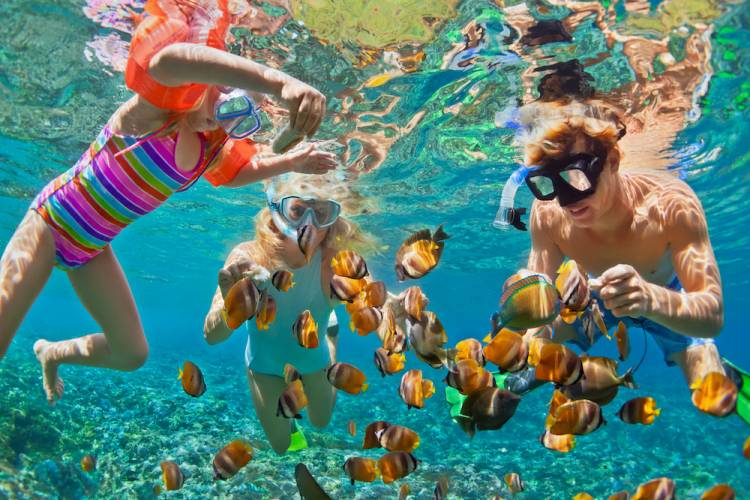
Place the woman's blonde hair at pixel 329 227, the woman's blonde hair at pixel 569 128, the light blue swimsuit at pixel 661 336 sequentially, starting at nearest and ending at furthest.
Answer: the light blue swimsuit at pixel 661 336 → the woman's blonde hair at pixel 569 128 → the woman's blonde hair at pixel 329 227

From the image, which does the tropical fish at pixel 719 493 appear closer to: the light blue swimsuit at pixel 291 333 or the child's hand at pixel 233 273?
the child's hand at pixel 233 273

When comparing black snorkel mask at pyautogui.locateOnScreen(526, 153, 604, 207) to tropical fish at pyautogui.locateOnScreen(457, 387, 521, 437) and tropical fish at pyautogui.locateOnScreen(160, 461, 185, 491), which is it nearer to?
tropical fish at pyautogui.locateOnScreen(457, 387, 521, 437)

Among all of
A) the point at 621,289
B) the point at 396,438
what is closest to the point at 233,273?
the point at 396,438

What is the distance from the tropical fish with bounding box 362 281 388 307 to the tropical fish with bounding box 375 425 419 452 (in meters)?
1.10

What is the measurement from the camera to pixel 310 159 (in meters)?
5.26

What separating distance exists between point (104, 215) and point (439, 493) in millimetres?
4358

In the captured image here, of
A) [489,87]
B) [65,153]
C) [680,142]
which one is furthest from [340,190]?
[680,142]

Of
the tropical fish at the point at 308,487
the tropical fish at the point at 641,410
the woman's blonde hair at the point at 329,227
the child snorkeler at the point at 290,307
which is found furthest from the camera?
the woman's blonde hair at the point at 329,227

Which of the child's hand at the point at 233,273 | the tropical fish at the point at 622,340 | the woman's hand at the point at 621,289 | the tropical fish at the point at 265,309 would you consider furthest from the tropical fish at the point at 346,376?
the tropical fish at the point at 622,340

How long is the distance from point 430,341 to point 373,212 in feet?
57.2

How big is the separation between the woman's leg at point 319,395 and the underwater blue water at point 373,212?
1.83m

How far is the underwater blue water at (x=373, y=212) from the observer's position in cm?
797

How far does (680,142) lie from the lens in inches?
468

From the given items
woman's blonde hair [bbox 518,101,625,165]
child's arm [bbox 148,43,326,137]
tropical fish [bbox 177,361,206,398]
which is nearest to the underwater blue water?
woman's blonde hair [bbox 518,101,625,165]
